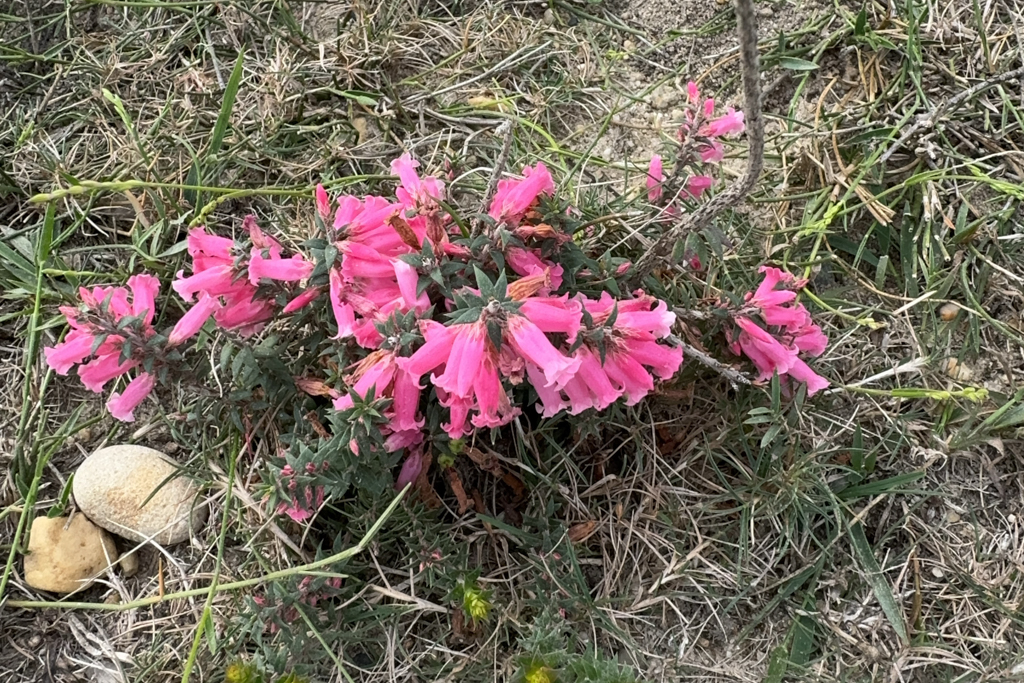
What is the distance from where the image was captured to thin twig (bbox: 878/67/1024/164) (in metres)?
2.71

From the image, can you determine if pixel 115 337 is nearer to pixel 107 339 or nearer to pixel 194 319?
pixel 107 339

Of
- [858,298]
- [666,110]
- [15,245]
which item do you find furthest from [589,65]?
[15,245]

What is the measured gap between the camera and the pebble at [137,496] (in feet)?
7.61

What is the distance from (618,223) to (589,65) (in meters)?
1.04

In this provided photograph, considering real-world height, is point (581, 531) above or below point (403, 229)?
below

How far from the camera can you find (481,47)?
2965 mm

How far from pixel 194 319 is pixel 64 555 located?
3.27 feet

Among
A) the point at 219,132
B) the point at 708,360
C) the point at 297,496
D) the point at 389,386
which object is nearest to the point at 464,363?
the point at 389,386

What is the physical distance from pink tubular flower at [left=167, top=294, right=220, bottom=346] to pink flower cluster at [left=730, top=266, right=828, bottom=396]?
1.47 meters

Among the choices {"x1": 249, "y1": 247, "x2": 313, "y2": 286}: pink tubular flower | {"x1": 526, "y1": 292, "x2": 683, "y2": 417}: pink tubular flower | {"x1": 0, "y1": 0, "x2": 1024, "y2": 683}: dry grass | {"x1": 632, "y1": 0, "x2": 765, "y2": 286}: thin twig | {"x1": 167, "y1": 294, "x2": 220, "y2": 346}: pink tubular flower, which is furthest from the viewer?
{"x1": 0, "y1": 0, "x2": 1024, "y2": 683}: dry grass

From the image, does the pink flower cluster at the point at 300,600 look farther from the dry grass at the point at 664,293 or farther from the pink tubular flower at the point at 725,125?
the pink tubular flower at the point at 725,125

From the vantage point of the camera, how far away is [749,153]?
141 cm

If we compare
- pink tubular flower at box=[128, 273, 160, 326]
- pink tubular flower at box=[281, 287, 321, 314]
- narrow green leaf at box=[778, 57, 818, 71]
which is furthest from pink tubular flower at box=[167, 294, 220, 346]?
narrow green leaf at box=[778, 57, 818, 71]

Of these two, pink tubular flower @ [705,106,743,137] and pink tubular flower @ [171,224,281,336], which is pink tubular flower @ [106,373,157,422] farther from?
pink tubular flower @ [705,106,743,137]
